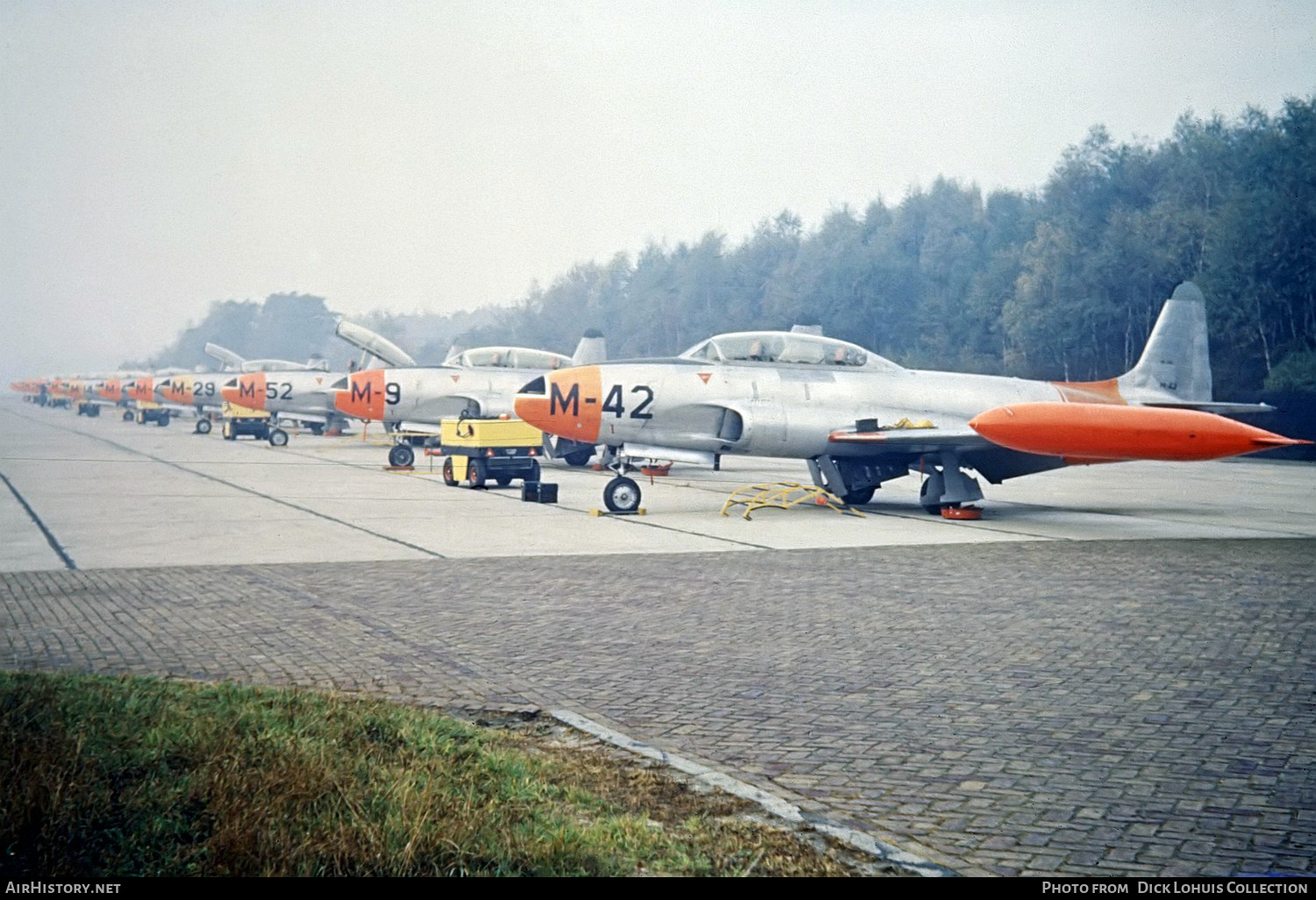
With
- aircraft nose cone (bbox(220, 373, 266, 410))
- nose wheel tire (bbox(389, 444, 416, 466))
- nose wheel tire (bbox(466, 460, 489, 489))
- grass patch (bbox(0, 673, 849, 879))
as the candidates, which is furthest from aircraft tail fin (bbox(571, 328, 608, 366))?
grass patch (bbox(0, 673, 849, 879))

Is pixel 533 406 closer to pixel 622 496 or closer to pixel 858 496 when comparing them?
pixel 622 496

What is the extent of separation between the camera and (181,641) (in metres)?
7.46

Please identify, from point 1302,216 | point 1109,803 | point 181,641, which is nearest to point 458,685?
point 181,641

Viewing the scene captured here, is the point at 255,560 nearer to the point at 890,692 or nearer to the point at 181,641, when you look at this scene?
the point at 181,641

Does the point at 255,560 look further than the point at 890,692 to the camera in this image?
Yes

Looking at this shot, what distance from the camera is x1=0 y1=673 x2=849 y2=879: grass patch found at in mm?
3695

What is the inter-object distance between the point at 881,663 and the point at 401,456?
67.2 ft

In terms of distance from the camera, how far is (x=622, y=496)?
16.6 meters

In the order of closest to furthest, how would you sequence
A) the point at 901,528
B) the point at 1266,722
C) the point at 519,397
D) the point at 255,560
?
1. the point at 1266,722
2. the point at 255,560
3. the point at 901,528
4. the point at 519,397

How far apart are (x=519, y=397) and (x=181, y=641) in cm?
951

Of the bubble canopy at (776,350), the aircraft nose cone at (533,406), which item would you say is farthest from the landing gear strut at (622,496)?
the bubble canopy at (776,350)

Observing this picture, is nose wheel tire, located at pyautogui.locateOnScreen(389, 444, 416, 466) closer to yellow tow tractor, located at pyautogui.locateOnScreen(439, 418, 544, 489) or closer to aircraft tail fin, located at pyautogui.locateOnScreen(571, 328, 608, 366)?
yellow tow tractor, located at pyautogui.locateOnScreen(439, 418, 544, 489)

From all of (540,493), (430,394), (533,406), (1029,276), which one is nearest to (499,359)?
(430,394)

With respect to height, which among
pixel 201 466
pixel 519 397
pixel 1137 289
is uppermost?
pixel 1137 289
